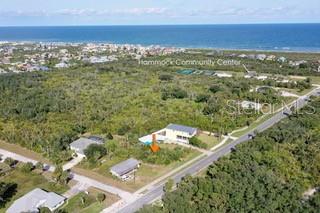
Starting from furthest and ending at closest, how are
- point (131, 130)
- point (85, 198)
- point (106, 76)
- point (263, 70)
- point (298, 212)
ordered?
point (263, 70) → point (106, 76) → point (131, 130) → point (85, 198) → point (298, 212)

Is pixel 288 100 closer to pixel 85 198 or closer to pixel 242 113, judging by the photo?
pixel 242 113

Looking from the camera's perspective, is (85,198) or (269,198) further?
(85,198)

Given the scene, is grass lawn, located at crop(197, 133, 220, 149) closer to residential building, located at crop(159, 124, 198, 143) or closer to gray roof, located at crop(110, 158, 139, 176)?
residential building, located at crop(159, 124, 198, 143)

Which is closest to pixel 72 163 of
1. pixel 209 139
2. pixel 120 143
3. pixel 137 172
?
pixel 120 143

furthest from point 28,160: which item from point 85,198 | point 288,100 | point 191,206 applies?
point 288,100

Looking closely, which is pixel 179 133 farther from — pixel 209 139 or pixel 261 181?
pixel 261 181

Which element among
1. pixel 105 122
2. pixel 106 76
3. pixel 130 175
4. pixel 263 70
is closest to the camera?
pixel 130 175
